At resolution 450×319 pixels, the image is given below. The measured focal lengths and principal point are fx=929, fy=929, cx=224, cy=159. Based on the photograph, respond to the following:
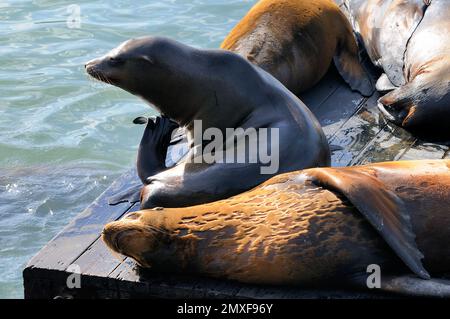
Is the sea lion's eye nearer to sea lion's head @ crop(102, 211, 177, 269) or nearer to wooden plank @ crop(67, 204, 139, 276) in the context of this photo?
wooden plank @ crop(67, 204, 139, 276)

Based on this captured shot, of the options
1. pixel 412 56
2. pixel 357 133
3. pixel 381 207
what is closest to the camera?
pixel 381 207

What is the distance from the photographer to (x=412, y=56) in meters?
5.88

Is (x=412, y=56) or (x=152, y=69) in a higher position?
(x=152, y=69)

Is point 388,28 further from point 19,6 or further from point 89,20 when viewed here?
point 19,6

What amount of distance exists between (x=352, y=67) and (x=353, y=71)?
0.12ft

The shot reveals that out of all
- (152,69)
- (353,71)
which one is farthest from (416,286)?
(353,71)

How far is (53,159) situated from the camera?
7.19 meters

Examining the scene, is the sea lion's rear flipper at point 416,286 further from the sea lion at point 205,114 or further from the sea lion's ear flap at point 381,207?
the sea lion at point 205,114

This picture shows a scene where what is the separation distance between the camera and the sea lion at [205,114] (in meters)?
4.25

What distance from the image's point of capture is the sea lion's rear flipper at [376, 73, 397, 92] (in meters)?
5.96

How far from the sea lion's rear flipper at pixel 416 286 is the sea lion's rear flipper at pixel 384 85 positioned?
2.62 meters

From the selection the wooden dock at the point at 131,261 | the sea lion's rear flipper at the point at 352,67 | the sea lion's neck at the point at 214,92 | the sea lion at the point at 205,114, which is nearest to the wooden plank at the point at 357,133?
the wooden dock at the point at 131,261

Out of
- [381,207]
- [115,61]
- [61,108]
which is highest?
[115,61]

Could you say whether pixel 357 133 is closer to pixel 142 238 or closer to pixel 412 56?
pixel 412 56
